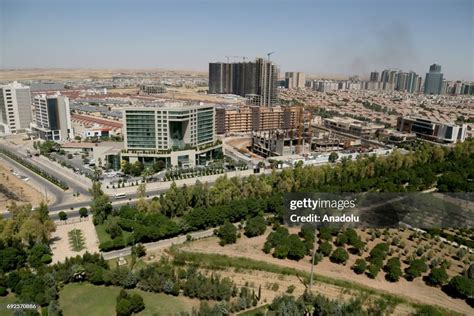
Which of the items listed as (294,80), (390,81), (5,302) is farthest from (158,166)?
(390,81)

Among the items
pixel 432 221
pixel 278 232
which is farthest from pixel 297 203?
pixel 432 221

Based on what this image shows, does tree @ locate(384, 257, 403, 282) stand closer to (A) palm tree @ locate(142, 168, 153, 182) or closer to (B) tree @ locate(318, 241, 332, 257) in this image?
(B) tree @ locate(318, 241, 332, 257)

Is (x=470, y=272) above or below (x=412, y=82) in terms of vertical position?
A: below

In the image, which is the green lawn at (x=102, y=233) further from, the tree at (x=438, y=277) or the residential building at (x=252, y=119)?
the residential building at (x=252, y=119)

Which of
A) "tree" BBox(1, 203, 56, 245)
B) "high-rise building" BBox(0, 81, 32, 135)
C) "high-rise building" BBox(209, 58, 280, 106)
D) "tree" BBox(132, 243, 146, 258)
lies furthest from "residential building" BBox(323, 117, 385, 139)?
"high-rise building" BBox(0, 81, 32, 135)

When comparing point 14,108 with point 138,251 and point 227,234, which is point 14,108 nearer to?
point 138,251

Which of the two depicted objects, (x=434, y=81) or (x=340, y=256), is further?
(x=434, y=81)

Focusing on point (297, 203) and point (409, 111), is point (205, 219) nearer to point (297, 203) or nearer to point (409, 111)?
point (297, 203)
